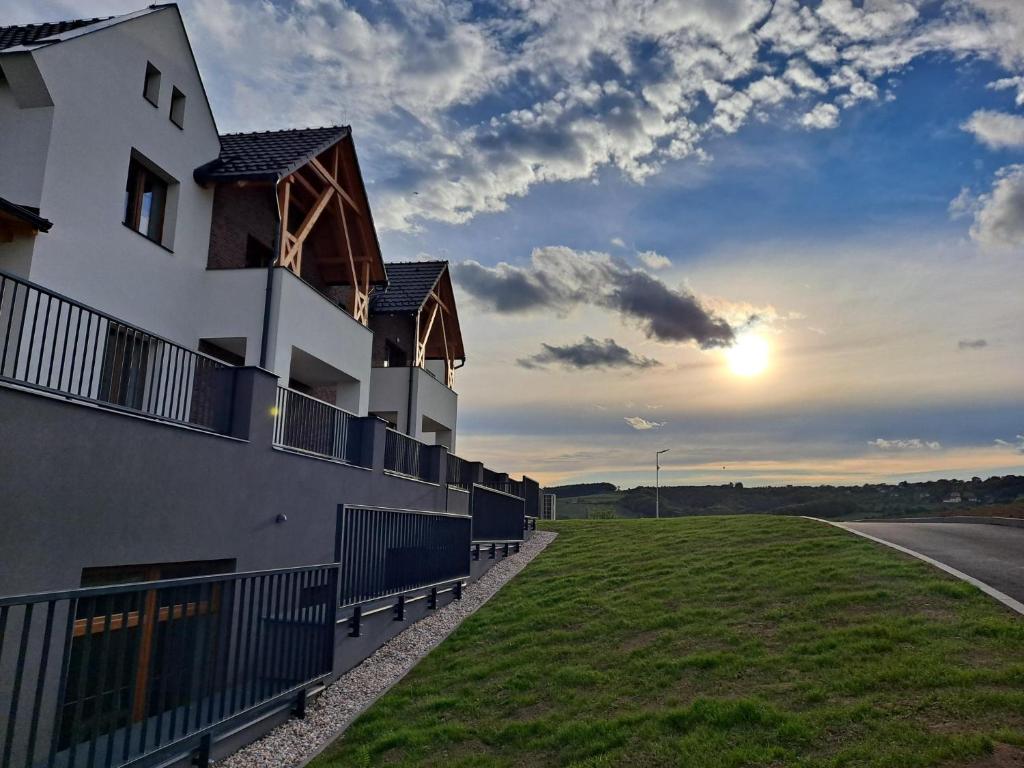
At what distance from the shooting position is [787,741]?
6.66 meters

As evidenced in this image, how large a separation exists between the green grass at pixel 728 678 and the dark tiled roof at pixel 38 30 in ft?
47.1

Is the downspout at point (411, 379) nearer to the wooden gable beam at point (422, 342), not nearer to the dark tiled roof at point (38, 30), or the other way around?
the wooden gable beam at point (422, 342)

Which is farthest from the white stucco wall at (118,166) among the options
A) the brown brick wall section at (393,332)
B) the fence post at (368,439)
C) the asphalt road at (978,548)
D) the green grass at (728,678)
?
the asphalt road at (978,548)

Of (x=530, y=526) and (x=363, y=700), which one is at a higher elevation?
(x=530, y=526)

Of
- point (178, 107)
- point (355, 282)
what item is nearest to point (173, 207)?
point (178, 107)

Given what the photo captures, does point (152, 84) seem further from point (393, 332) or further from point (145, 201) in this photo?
point (393, 332)

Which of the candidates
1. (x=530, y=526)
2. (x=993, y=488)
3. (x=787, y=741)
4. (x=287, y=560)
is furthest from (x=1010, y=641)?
(x=993, y=488)

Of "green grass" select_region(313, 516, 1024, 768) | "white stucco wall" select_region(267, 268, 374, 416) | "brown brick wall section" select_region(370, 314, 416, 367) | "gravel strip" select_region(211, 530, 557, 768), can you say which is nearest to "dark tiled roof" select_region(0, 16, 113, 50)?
"white stucco wall" select_region(267, 268, 374, 416)

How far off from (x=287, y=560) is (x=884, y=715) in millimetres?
8795

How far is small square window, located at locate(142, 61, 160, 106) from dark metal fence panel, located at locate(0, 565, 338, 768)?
10.9 m

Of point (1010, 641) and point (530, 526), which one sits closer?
point (1010, 641)

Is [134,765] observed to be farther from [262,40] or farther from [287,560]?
[262,40]

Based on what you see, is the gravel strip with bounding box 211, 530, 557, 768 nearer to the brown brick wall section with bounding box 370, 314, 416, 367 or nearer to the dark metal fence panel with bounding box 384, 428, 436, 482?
the dark metal fence panel with bounding box 384, 428, 436, 482

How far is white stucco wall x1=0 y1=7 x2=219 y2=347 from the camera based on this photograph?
12156mm
